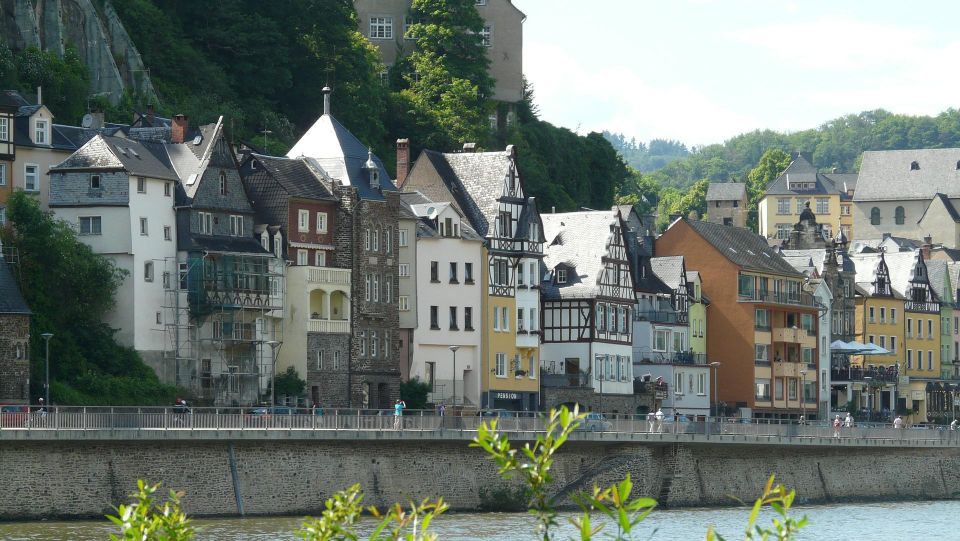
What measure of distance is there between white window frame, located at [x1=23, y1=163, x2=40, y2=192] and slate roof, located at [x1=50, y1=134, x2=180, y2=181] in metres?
1.10

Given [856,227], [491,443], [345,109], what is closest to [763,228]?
[856,227]

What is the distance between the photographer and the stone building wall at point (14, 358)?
6425cm

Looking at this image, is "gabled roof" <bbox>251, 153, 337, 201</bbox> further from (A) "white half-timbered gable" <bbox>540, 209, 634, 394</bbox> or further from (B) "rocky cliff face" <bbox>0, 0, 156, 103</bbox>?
(A) "white half-timbered gable" <bbox>540, 209, 634, 394</bbox>

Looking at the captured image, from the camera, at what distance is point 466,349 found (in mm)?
86875

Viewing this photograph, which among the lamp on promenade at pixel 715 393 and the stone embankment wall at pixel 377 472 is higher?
the lamp on promenade at pixel 715 393

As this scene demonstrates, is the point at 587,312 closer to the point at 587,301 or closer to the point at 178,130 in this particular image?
the point at 587,301

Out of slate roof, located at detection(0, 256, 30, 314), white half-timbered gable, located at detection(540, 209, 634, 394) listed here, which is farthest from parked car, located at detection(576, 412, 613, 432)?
white half-timbered gable, located at detection(540, 209, 634, 394)

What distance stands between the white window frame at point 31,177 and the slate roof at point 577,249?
26778 millimetres

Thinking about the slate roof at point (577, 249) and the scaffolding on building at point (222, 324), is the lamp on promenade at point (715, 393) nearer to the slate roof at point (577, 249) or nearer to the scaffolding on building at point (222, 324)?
the slate roof at point (577, 249)

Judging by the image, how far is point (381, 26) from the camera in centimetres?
11669

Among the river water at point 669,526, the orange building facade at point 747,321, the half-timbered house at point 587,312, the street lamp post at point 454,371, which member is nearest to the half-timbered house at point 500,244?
the street lamp post at point 454,371

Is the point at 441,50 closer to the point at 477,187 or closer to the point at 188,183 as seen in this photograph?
the point at 477,187

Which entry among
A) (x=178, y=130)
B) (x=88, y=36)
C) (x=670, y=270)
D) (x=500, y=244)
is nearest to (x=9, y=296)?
(x=178, y=130)

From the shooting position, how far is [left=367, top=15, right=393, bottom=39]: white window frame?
116 m
